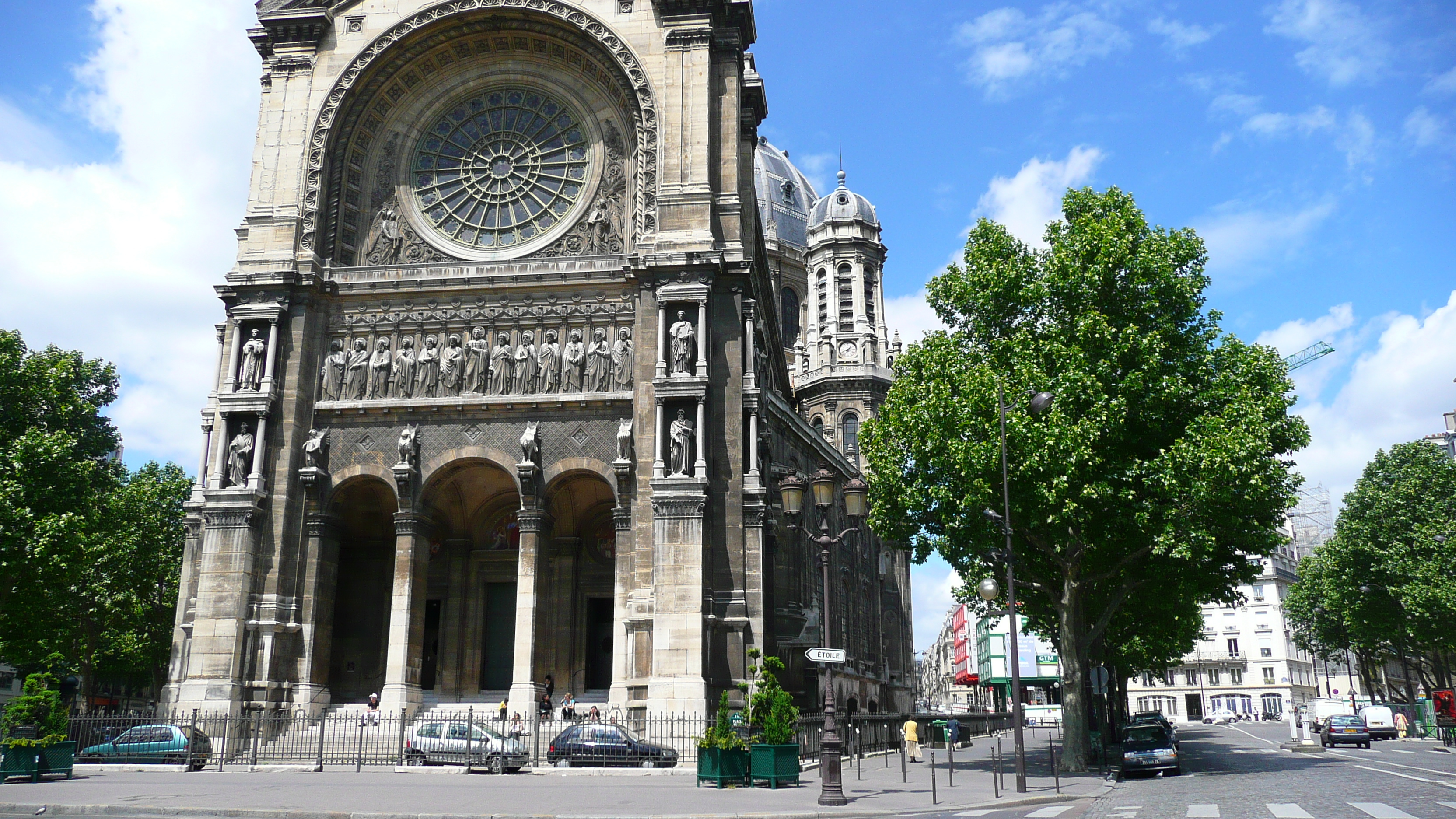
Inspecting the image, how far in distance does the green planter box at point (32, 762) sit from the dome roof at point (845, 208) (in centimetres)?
5124

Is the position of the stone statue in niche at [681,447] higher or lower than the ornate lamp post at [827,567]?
higher

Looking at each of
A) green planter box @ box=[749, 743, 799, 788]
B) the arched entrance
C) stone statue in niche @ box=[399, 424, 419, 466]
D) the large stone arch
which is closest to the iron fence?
green planter box @ box=[749, 743, 799, 788]

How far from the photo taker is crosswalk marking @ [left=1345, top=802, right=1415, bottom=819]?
14219 mm

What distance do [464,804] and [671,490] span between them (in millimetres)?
12961

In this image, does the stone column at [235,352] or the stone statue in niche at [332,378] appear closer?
the stone column at [235,352]

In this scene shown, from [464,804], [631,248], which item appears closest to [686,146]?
[631,248]

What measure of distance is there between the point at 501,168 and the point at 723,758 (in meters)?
21.7

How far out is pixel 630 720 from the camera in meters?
28.0

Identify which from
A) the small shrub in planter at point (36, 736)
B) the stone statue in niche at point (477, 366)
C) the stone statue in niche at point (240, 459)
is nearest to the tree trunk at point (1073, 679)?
the stone statue in niche at point (477, 366)

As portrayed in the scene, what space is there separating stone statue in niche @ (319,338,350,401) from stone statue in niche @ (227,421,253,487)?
2.42 m

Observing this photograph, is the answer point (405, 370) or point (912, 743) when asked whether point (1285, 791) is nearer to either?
point (912, 743)

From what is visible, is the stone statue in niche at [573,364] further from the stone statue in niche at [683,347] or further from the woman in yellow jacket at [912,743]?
the woman in yellow jacket at [912,743]

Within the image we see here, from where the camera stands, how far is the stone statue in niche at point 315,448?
31781mm

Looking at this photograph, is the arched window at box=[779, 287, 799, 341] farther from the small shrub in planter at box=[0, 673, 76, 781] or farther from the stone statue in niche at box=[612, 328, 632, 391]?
the small shrub in planter at box=[0, 673, 76, 781]
